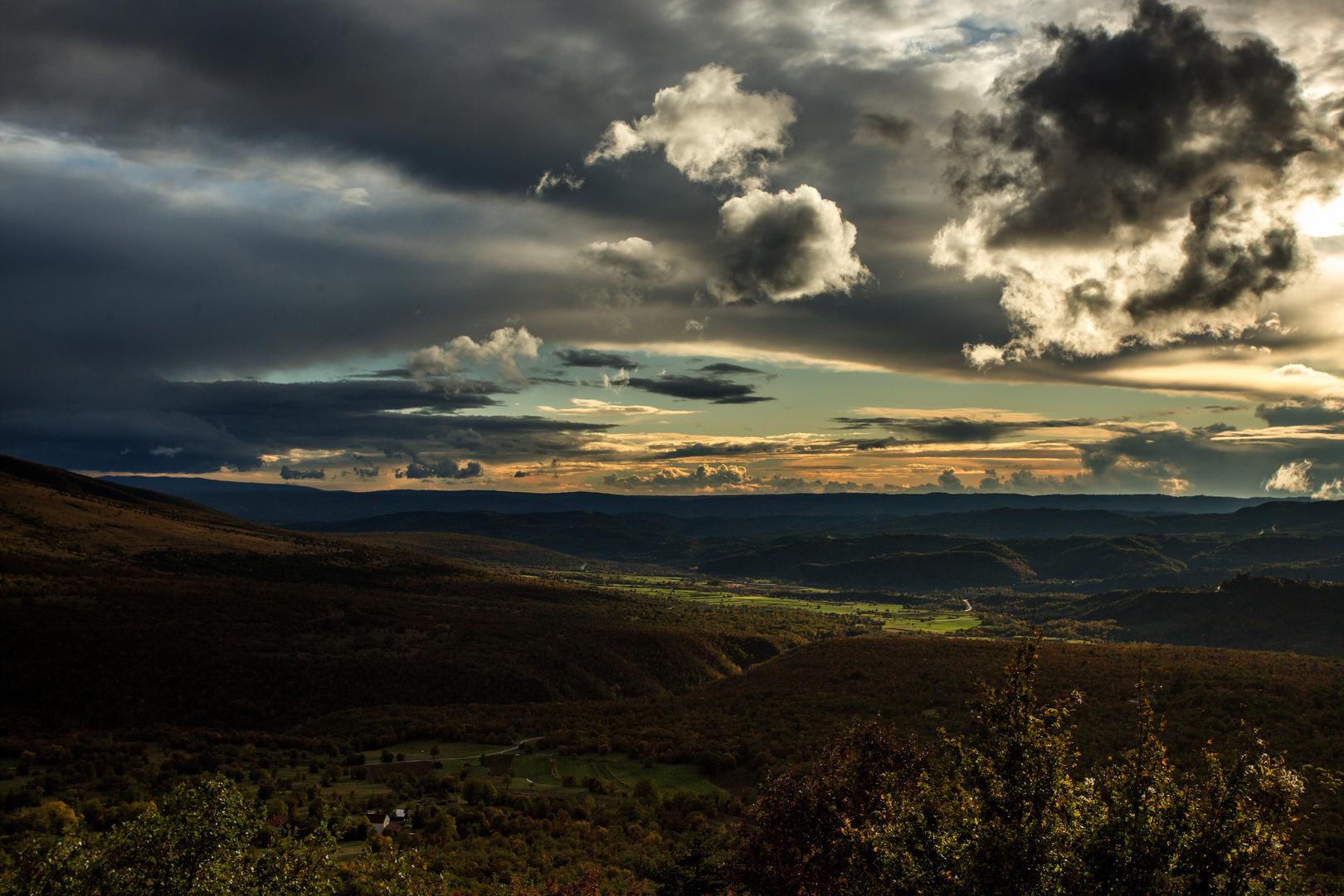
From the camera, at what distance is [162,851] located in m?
22.1

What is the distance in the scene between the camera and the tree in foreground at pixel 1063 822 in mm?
15719

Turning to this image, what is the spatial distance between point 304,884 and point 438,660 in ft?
324

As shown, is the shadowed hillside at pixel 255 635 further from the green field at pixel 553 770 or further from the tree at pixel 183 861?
the tree at pixel 183 861

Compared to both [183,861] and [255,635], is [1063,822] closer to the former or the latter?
[183,861]

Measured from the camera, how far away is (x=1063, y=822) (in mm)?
16906

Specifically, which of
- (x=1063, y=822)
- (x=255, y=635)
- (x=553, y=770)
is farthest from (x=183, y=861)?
(x=255, y=635)

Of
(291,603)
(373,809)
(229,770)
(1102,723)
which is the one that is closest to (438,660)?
(291,603)

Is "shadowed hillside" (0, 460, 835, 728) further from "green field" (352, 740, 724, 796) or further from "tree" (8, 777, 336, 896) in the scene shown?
"tree" (8, 777, 336, 896)

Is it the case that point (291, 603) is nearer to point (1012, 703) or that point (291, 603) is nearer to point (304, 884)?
point (304, 884)

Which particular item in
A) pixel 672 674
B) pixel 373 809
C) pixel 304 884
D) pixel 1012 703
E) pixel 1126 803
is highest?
pixel 1012 703

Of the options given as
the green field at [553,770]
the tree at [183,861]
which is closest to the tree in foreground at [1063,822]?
the tree at [183,861]

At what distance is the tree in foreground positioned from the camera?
51.6ft

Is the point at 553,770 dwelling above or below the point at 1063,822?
below

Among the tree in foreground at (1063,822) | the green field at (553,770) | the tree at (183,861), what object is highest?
the tree in foreground at (1063,822)
